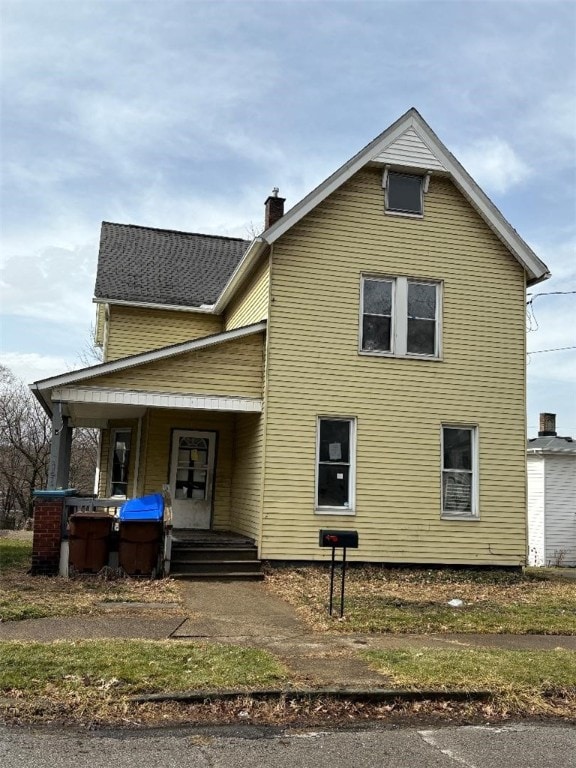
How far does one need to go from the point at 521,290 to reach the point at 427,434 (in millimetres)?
3667

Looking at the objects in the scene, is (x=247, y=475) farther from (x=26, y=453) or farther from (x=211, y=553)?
(x=26, y=453)

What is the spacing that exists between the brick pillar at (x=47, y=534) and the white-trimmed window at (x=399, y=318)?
6258 millimetres

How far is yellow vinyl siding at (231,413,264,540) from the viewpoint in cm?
1369

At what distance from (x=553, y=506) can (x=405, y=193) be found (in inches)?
452

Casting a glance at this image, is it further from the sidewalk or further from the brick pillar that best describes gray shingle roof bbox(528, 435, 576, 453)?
the brick pillar

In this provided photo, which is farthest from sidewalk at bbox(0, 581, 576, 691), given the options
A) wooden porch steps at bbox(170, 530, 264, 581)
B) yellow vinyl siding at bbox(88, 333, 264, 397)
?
yellow vinyl siding at bbox(88, 333, 264, 397)

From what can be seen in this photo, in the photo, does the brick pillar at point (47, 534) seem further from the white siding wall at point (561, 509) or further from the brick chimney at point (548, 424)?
the brick chimney at point (548, 424)

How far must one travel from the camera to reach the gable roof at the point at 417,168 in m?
13.9

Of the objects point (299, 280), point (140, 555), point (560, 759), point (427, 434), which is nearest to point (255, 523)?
point (140, 555)

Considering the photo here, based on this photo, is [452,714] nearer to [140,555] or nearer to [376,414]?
[140,555]

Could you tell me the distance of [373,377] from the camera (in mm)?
14125

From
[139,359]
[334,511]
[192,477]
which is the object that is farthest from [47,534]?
[334,511]

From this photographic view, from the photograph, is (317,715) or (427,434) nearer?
(317,715)

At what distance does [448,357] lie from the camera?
1450cm
